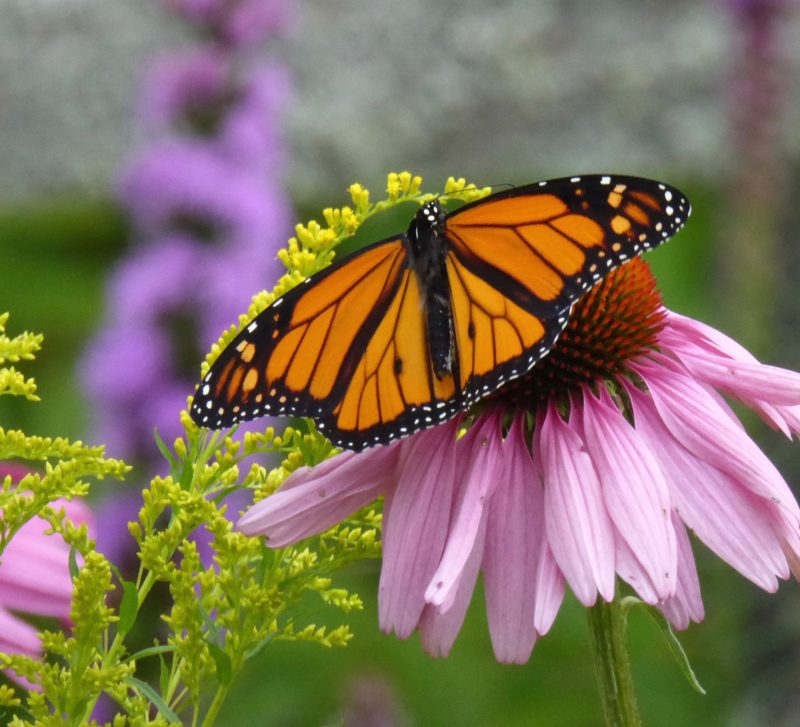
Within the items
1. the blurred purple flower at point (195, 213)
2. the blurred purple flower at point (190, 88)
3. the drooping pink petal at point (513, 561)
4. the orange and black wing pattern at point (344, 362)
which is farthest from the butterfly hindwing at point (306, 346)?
the blurred purple flower at point (190, 88)

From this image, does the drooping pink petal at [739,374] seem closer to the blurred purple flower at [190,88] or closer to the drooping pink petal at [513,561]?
the drooping pink petal at [513,561]

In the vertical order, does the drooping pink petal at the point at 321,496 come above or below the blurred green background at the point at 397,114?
below

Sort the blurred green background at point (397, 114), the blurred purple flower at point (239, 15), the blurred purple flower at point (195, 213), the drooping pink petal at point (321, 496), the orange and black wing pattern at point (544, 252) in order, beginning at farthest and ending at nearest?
the blurred green background at point (397, 114) < the blurred purple flower at point (239, 15) < the blurred purple flower at point (195, 213) < the orange and black wing pattern at point (544, 252) < the drooping pink petal at point (321, 496)

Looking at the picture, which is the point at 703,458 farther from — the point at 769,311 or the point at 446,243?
the point at 769,311

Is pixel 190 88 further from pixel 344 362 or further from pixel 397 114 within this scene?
pixel 397 114

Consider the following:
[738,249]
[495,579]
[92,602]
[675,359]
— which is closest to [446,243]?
[675,359]

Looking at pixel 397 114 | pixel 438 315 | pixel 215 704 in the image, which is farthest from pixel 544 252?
pixel 397 114
